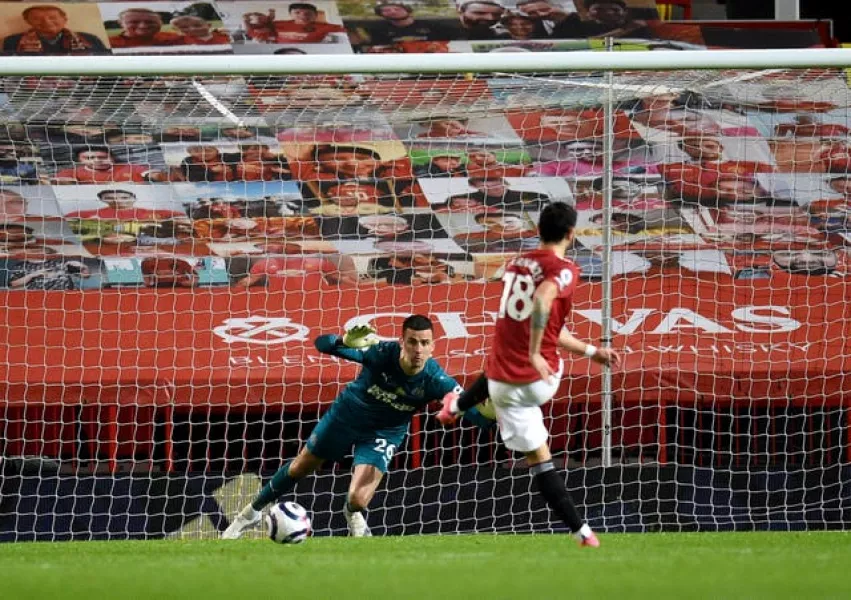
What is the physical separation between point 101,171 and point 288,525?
495cm

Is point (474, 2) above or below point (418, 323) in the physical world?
above

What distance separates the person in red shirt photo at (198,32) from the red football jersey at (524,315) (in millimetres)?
7568

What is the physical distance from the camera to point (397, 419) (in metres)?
8.76

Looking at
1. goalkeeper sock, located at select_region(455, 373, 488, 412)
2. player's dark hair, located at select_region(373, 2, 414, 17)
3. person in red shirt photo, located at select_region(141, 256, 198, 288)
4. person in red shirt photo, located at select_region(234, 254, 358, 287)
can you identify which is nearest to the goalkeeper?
goalkeeper sock, located at select_region(455, 373, 488, 412)

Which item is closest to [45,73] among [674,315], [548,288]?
[548,288]

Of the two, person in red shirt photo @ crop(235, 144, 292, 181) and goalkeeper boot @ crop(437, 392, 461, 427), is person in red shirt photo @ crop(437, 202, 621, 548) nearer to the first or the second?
goalkeeper boot @ crop(437, 392, 461, 427)

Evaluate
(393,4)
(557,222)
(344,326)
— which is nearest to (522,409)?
(557,222)

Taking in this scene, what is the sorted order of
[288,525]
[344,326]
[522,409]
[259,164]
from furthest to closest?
[259,164] → [344,326] → [288,525] → [522,409]

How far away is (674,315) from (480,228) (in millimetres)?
1636

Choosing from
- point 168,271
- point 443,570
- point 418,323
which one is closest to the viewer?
point 443,570

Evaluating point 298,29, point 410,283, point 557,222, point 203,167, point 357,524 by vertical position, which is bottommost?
point 357,524

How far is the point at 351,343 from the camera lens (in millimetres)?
8062

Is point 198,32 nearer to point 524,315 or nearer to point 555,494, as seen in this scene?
point 524,315

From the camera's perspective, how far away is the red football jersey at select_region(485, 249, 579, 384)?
656 centimetres
